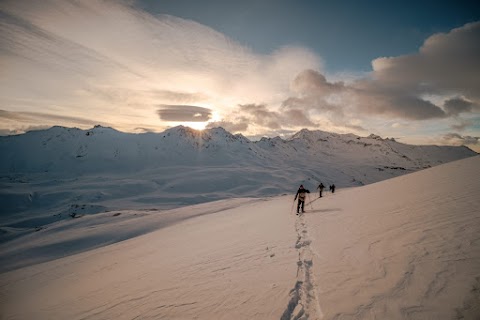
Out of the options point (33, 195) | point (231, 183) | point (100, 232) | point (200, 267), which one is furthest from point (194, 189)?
point (200, 267)

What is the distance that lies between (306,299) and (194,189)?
Result: 15361cm

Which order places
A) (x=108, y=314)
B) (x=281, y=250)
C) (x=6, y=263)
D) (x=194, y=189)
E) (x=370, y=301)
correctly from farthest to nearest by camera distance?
(x=194, y=189), (x=6, y=263), (x=281, y=250), (x=108, y=314), (x=370, y=301)

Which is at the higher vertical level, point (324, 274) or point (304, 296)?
point (324, 274)

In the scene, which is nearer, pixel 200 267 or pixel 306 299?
pixel 306 299

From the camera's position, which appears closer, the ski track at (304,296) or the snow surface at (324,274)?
the snow surface at (324,274)

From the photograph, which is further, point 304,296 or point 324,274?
point 324,274

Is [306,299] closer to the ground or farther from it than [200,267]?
farther from it

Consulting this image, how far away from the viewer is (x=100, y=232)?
35.3 meters

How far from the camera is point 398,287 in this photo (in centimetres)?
521

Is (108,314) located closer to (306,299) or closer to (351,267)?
(306,299)

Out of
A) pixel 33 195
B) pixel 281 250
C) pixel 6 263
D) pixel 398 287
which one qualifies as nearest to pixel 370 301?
pixel 398 287

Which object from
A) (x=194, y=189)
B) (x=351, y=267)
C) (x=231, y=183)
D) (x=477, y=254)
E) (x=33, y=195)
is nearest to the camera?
(x=477, y=254)

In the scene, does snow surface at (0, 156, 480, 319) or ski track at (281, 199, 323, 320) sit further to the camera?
ski track at (281, 199, 323, 320)

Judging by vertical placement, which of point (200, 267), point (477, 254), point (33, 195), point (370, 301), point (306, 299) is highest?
point (477, 254)
